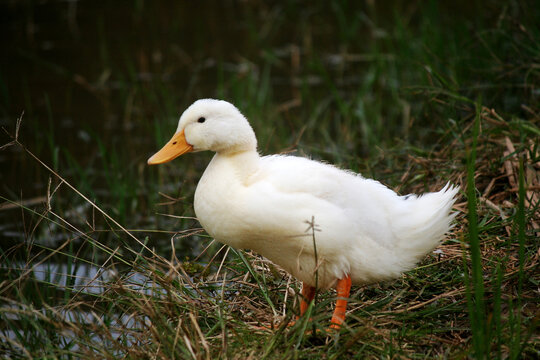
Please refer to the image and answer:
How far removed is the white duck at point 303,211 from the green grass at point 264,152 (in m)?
0.20

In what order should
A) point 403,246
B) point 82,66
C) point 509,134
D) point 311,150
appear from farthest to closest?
point 82,66 < point 311,150 < point 509,134 < point 403,246

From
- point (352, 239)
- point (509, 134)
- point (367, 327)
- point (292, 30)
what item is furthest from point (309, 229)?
point (292, 30)

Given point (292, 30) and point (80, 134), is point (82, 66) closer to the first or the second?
point (80, 134)

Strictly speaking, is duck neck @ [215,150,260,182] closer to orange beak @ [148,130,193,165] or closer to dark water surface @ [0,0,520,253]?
orange beak @ [148,130,193,165]

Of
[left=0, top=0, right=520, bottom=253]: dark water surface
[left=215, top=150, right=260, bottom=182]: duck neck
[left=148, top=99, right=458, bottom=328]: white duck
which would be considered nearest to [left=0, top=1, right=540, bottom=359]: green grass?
[left=0, top=0, right=520, bottom=253]: dark water surface

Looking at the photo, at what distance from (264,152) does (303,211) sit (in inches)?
94.0

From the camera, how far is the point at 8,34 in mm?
8789

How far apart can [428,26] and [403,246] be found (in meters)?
3.60

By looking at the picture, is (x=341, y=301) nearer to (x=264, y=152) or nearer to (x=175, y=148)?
(x=175, y=148)

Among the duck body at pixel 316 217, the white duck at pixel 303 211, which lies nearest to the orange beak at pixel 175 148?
the white duck at pixel 303 211

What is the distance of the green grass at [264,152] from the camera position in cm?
304

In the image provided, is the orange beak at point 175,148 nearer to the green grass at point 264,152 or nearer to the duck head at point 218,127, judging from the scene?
the duck head at point 218,127

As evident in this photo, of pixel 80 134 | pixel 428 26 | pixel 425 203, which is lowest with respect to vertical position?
pixel 80 134

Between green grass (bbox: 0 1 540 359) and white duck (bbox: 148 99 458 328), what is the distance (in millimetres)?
198
